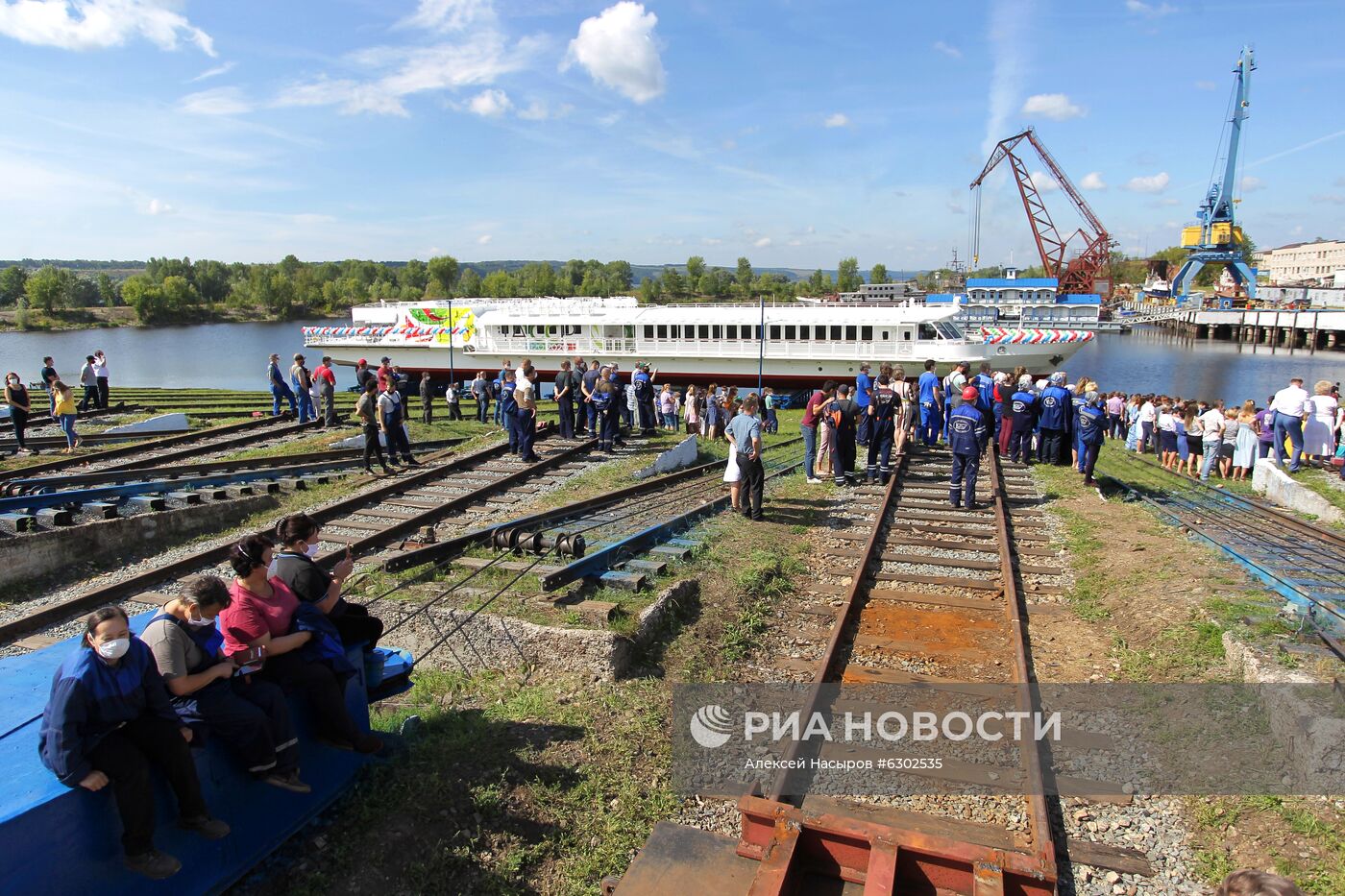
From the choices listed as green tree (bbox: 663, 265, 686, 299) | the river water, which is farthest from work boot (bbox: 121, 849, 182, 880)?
green tree (bbox: 663, 265, 686, 299)

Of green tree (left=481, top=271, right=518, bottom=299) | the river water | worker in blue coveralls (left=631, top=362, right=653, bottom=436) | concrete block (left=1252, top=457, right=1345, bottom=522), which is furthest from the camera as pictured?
green tree (left=481, top=271, right=518, bottom=299)

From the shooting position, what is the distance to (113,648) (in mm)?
3141

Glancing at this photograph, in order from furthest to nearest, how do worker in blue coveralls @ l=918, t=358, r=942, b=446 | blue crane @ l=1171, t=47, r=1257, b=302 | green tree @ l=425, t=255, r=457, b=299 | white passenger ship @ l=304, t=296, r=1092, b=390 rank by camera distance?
1. green tree @ l=425, t=255, r=457, b=299
2. blue crane @ l=1171, t=47, r=1257, b=302
3. white passenger ship @ l=304, t=296, r=1092, b=390
4. worker in blue coveralls @ l=918, t=358, r=942, b=446

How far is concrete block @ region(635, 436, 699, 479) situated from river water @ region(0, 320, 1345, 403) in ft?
114

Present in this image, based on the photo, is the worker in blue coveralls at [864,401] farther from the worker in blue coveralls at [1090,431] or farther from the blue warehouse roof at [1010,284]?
the blue warehouse roof at [1010,284]

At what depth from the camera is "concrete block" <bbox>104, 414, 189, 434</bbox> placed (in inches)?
642

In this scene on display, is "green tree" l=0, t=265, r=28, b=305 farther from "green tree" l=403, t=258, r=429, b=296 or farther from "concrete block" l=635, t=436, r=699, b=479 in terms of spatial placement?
"concrete block" l=635, t=436, r=699, b=479

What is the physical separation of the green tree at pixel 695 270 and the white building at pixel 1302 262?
99994mm

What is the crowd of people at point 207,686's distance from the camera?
10.2 feet

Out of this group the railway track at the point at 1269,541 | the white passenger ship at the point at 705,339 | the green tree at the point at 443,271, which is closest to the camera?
the railway track at the point at 1269,541

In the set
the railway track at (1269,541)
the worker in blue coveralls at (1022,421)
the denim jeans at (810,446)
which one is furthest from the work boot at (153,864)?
the worker in blue coveralls at (1022,421)

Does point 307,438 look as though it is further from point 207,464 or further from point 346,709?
point 346,709

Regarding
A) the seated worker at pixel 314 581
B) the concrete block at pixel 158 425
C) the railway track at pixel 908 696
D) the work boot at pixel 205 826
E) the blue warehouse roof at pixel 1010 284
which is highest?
the blue warehouse roof at pixel 1010 284

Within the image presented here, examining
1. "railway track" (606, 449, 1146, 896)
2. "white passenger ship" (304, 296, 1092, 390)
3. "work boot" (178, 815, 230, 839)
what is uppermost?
"white passenger ship" (304, 296, 1092, 390)
